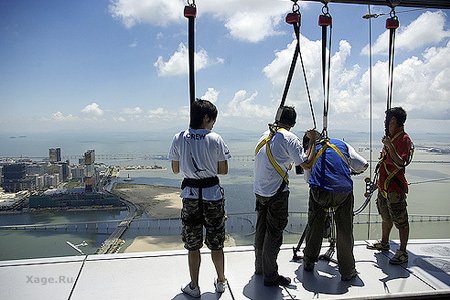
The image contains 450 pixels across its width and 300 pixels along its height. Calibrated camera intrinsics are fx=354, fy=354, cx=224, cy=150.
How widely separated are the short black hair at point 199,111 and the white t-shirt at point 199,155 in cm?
3

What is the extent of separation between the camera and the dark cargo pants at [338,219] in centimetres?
193

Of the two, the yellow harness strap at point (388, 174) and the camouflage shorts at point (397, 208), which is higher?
the yellow harness strap at point (388, 174)

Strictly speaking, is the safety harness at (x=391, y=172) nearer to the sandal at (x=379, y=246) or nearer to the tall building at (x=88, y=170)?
the sandal at (x=379, y=246)

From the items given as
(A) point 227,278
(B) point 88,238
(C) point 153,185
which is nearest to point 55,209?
(B) point 88,238

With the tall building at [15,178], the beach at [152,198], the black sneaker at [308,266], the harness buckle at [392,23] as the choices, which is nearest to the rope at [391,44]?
the harness buckle at [392,23]

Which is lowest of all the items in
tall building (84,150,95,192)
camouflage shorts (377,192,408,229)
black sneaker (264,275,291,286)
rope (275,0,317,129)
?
tall building (84,150,95,192)

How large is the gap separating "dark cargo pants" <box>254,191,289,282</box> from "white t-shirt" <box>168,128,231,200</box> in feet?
0.98

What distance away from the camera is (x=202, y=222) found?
5.68ft

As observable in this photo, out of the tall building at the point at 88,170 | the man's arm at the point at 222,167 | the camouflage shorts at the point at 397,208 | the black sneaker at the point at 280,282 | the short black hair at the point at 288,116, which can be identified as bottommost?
the tall building at the point at 88,170

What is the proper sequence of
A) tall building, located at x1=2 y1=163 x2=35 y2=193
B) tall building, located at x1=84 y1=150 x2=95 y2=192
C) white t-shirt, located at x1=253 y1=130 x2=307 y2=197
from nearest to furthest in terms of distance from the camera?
1. white t-shirt, located at x1=253 y1=130 x2=307 y2=197
2. tall building, located at x1=2 y1=163 x2=35 y2=193
3. tall building, located at x1=84 y1=150 x2=95 y2=192

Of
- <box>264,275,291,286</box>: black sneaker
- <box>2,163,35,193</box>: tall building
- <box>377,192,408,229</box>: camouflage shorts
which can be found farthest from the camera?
<box>2,163,35,193</box>: tall building

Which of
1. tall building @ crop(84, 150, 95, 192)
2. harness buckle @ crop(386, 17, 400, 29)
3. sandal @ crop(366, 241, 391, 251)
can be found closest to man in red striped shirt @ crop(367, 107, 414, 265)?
sandal @ crop(366, 241, 391, 251)

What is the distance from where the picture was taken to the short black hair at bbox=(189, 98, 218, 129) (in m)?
1.68

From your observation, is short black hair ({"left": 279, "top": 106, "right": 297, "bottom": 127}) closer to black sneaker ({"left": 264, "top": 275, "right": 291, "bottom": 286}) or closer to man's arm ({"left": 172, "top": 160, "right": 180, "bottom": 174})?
man's arm ({"left": 172, "top": 160, "right": 180, "bottom": 174})
